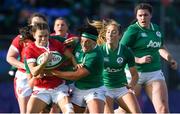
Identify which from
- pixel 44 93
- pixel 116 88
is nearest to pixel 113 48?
pixel 116 88

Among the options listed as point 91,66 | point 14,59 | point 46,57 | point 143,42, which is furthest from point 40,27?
point 143,42

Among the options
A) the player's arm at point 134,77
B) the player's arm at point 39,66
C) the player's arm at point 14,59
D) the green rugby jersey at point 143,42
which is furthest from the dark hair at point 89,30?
the player's arm at point 14,59

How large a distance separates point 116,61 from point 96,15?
8.43 m

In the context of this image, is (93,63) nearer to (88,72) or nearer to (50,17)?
(88,72)

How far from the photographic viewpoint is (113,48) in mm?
9945

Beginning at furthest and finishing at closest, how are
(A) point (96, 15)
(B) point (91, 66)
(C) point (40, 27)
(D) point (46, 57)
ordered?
(A) point (96, 15)
(B) point (91, 66)
(C) point (40, 27)
(D) point (46, 57)

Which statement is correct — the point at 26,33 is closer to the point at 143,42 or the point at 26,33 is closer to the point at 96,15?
the point at 143,42

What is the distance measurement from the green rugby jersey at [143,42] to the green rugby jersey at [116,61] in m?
0.51

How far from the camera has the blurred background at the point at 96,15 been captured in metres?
15.5

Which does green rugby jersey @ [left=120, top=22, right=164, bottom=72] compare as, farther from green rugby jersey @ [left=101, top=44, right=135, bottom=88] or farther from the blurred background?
the blurred background

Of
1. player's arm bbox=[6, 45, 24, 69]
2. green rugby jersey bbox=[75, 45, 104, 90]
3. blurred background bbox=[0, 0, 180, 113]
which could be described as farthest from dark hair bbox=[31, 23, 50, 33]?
blurred background bbox=[0, 0, 180, 113]

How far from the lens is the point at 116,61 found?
996 cm

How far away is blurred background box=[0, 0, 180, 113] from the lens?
1548 centimetres

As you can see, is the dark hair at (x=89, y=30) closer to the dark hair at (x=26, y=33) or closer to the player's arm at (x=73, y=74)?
the player's arm at (x=73, y=74)
